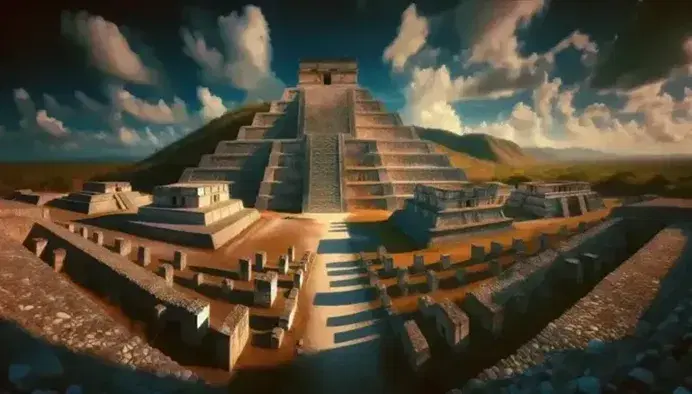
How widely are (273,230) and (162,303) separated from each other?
7.75 m

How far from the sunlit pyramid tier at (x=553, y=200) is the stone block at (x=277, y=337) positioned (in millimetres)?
14425

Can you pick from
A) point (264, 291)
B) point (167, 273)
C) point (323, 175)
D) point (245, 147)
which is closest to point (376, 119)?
point (323, 175)

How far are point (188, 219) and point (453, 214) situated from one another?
9.02m

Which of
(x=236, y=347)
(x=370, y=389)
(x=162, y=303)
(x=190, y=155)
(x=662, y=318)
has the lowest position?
(x=370, y=389)

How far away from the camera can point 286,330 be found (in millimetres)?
6066

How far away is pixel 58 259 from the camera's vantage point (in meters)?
7.89

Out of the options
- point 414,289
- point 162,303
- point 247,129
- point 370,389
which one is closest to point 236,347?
point 162,303

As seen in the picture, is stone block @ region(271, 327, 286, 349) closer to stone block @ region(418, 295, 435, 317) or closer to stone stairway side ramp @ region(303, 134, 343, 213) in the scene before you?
stone block @ region(418, 295, 435, 317)

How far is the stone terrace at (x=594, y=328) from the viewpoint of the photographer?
11.3 feet

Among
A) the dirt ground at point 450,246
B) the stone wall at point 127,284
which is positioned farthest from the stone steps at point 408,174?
the stone wall at point 127,284

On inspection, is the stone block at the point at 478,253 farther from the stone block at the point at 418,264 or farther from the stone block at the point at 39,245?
the stone block at the point at 39,245

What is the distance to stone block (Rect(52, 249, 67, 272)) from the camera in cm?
786

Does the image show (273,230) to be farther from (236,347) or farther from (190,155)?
(190,155)

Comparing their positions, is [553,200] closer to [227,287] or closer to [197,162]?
[227,287]
